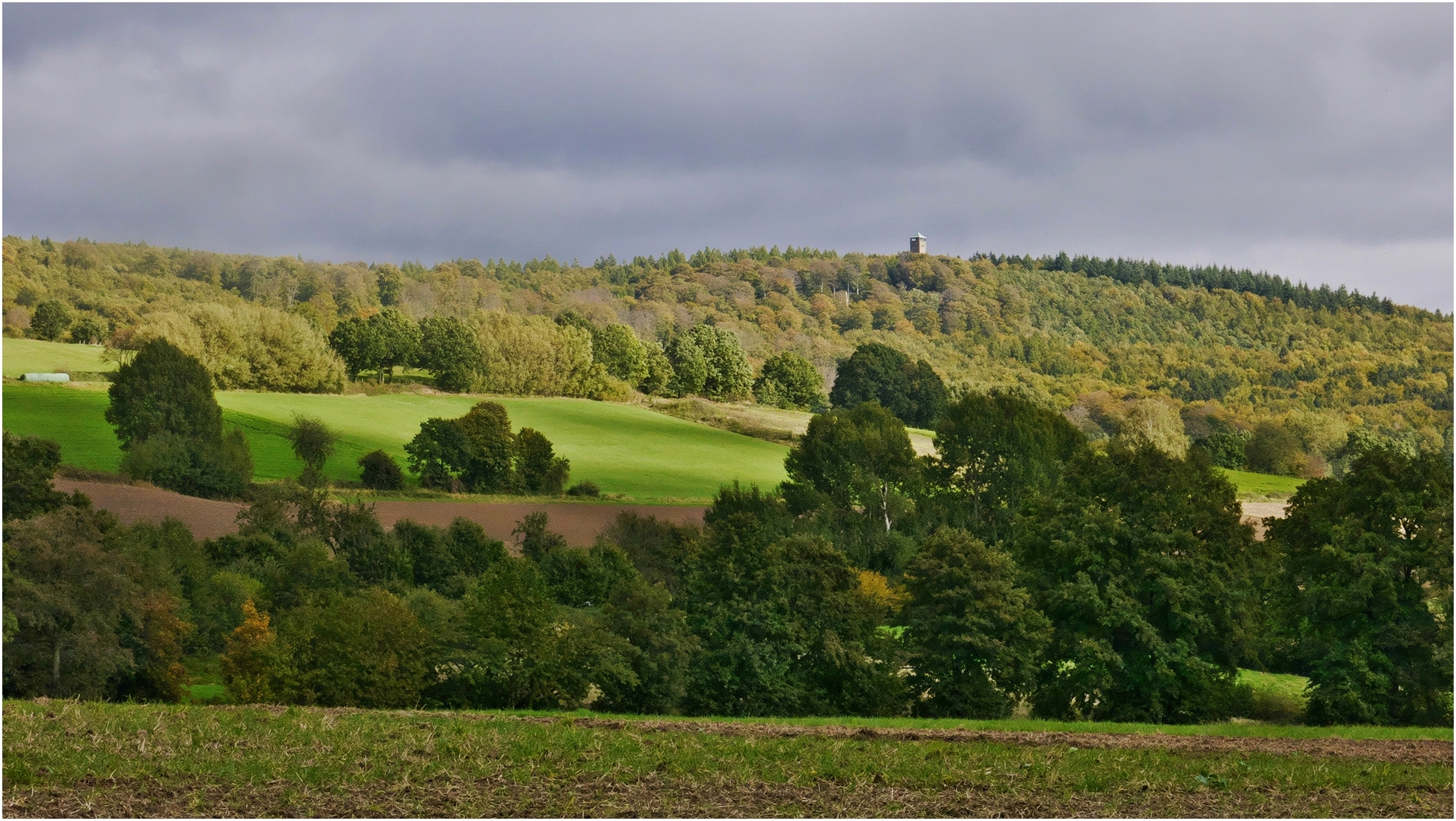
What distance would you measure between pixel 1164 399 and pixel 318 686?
349ft

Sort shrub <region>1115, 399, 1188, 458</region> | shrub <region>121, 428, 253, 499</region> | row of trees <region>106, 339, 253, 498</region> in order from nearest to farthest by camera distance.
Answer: shrub <region>121, 428, 253, 499</region> → row of trees <region>106, 339, 253, 498</region> → shrub <region>1115, 399, 1188, 458</region>

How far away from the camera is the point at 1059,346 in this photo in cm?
13975

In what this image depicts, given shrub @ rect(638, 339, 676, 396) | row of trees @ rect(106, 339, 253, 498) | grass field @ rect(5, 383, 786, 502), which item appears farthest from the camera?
shrub @ rect(638, 339, 676, 396)

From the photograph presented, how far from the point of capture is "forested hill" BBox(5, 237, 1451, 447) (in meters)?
107

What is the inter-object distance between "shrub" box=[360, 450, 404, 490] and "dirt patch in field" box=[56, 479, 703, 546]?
409cm

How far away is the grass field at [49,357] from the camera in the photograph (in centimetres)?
8769

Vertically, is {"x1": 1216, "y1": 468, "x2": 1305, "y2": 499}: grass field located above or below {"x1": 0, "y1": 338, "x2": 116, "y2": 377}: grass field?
below

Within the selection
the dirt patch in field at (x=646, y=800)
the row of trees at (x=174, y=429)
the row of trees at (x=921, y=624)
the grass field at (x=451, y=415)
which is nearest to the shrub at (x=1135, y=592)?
the row of trees at (x=921, y=624)

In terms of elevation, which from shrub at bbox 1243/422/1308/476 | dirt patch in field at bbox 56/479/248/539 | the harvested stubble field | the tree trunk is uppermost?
shrub at bbox 1243/422/1308/476

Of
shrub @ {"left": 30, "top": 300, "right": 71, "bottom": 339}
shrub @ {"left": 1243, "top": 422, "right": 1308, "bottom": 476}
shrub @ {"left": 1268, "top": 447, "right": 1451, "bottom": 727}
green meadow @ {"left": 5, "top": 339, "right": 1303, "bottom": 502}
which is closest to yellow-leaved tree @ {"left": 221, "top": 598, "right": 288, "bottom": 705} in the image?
shrub @ {"left": 1268, "top": 447, "right": 1451, "bottom": 727}

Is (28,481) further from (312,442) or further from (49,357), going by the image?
(49,357)

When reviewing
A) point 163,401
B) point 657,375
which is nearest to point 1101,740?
point 163,401

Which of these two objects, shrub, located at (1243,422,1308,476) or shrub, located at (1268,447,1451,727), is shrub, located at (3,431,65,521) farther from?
shrub, located at (1243,422,1308,476)

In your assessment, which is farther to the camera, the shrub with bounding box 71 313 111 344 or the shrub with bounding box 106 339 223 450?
the shrub with bounding box 71 313 111 344
